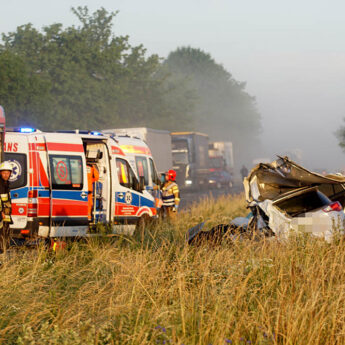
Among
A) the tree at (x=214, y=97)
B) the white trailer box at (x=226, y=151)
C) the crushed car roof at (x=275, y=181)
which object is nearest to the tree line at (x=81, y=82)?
the white trailer box at (x=226, y=151)

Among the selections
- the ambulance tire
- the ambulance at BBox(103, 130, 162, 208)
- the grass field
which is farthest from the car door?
the grass field

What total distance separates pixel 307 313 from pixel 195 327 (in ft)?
2.98

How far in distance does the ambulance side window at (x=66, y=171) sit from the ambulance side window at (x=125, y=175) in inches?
58.0

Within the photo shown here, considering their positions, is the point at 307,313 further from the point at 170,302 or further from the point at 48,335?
the point at 48,335

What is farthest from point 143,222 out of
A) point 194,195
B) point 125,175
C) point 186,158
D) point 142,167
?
point 186,158

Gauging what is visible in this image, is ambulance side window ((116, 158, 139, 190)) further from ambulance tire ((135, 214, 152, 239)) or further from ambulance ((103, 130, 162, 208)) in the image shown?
ambulance ((103, 130, 162, 208))

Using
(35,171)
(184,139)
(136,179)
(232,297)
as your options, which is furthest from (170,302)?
(184,139)

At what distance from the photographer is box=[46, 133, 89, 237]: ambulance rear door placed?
13961mm

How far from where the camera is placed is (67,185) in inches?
560

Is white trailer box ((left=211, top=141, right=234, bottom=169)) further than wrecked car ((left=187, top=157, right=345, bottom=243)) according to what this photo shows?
Yes

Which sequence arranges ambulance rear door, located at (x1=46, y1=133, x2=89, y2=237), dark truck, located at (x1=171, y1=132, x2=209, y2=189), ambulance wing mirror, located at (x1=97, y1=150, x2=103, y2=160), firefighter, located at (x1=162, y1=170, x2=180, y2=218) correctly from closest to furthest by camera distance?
1. ambulance rear door, located at (x1=46, y1=133, x2=89, y2=237)
2. ambulance wing mirror, located at (x1=97, y1=150, x2=103, y2=160)
3. firefighter, located at (x1=162, y1=170, x2=180, y2=218)
4. dark truck, located at (x1=171, y1=132, x2=209, y2=189)

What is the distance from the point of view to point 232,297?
652 cm

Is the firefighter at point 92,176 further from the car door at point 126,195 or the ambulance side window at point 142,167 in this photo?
the ambulance side window at point 142,167

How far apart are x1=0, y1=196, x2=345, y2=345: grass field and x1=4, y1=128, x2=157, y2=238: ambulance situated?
488cm
